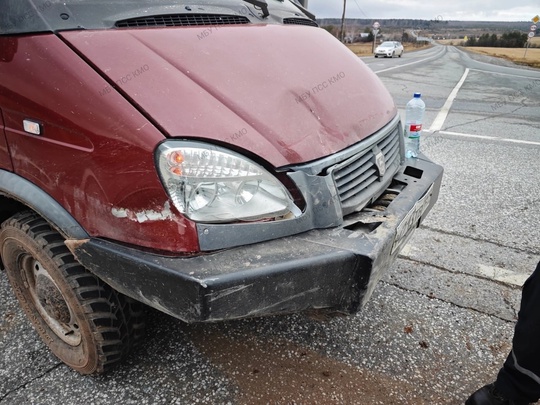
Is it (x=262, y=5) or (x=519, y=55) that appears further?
(x=519, y=55)

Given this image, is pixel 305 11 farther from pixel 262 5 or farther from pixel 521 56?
pixel 521 56

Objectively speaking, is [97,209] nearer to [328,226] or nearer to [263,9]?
[328,226]

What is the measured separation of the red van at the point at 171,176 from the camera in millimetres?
1518

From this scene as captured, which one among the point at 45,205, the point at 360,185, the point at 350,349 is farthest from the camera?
the point at 350,349

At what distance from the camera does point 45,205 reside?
5.63 feet

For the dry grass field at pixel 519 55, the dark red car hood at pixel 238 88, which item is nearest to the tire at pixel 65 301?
the dark red car hood at pixel 238 88

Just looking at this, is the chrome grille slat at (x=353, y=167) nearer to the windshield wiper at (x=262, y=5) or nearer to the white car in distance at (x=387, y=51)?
the windshield wiper at (x=262, y=5)

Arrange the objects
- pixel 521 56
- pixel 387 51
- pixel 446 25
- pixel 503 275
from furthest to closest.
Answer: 1. pixel 446 25
2. pixel 521 56
3. pixel 387 51
4. pixel 503 275

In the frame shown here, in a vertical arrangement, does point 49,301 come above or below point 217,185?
below

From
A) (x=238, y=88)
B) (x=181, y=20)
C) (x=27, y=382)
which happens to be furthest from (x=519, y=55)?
(x=27, y=382)

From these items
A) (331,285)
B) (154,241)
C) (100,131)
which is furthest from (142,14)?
(331,285)

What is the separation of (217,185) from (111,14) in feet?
3.08

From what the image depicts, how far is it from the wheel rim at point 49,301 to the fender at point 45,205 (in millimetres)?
349

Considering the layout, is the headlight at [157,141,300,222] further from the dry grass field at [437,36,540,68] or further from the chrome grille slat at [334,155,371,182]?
the dry grass field at [437,36,540,68]
